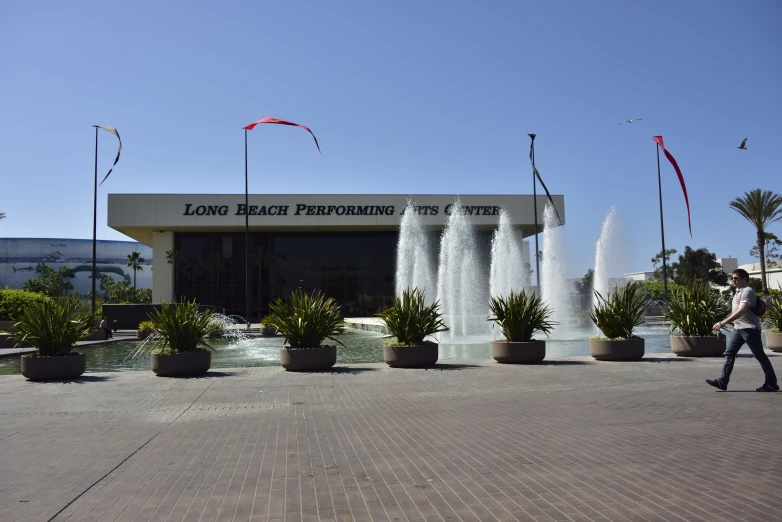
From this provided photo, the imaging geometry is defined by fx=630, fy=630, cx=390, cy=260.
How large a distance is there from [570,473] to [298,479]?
2.19 meters

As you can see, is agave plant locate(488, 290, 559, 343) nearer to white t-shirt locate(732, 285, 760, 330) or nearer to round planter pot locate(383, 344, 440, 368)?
round planter pot locate(383, 344, 440, 368)

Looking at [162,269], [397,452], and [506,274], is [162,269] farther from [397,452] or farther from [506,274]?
[397,452]

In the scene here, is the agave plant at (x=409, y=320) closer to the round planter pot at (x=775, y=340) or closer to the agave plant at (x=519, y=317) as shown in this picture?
the agave plant at (x=519, y=317)

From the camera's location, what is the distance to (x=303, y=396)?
960cm

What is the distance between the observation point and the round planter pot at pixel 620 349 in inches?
542

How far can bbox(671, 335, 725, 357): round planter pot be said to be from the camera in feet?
47.2

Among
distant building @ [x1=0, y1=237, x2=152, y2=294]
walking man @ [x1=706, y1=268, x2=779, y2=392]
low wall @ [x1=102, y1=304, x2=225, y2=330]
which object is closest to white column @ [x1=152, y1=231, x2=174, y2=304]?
low wall @ [x1=102, y1=304, x2=225, y2=330]

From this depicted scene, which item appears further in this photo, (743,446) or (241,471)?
(743,446)

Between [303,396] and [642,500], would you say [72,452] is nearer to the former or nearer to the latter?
[303,396]

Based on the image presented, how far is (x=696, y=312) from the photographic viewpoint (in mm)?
14672

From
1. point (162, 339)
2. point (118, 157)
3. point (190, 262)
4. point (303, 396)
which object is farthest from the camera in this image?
point (190, 262)

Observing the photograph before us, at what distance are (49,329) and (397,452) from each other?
30.2 feet

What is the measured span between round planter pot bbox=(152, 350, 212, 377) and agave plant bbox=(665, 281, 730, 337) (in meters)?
10.8

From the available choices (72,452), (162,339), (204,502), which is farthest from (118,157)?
(204,502)
